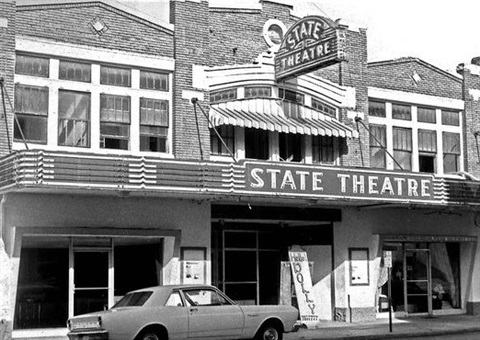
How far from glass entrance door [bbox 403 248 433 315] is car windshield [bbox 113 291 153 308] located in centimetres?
1202

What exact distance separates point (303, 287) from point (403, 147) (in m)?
6.59

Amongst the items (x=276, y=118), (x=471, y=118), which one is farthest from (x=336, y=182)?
(x=471, y=118)

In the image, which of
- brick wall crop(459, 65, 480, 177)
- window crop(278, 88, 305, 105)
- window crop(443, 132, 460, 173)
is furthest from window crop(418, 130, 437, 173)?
window crop(278, 88, 305, 105)

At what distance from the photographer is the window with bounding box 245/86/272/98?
23047 mm

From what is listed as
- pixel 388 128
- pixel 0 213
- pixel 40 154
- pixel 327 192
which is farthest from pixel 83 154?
pixel 388 128

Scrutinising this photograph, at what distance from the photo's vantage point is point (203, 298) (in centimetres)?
1664

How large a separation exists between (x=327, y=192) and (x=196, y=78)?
16.2ft

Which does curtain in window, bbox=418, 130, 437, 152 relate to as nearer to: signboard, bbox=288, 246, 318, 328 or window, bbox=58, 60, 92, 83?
signboard, bbox=288, 246, 318, 328

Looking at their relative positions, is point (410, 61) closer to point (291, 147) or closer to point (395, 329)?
point (291, 147)

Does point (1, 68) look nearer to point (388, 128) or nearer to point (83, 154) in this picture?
point (83, 154)

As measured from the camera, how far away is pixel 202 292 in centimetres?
1675

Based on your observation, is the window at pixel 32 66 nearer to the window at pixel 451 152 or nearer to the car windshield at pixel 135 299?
the car windshield at pixel 135 299

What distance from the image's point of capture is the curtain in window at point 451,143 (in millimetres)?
27125

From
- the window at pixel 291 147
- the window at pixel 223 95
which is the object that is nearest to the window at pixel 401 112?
the window at pixel 291 147
